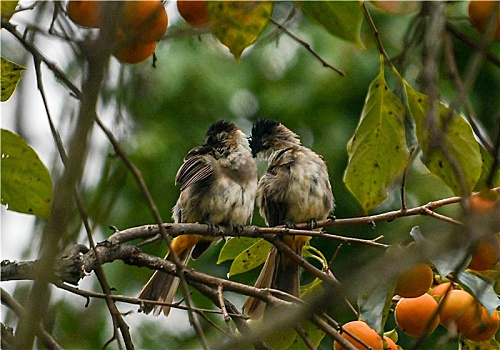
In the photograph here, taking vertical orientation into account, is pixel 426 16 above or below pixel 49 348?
above

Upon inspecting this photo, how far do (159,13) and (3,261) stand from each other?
795mm

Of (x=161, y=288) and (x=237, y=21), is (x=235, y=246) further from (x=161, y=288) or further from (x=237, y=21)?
(x=237, y=21)

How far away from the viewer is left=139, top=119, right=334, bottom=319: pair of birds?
11.6ft

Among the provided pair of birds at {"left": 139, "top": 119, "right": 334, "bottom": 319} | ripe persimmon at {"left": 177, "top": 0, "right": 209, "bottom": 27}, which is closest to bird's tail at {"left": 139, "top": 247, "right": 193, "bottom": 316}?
pair of birds at {"left": 139, "top": 119, "right": 334, "bottom": 319}

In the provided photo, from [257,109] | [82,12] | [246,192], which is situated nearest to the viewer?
[82,12]

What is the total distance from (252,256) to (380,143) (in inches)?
30.1

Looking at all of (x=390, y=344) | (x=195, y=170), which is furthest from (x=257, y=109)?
(x=390, y=344)

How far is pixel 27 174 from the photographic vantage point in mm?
1685

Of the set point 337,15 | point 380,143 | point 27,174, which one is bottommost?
point 380,143

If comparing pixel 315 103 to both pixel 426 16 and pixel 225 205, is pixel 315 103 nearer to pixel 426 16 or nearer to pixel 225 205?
pixel 225 205

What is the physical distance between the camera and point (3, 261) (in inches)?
77.4

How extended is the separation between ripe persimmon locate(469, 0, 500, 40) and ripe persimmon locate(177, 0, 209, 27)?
0.51 m

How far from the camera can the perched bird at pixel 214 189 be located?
3559mm

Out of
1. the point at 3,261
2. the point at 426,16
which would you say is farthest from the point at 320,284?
the point at 426,16
